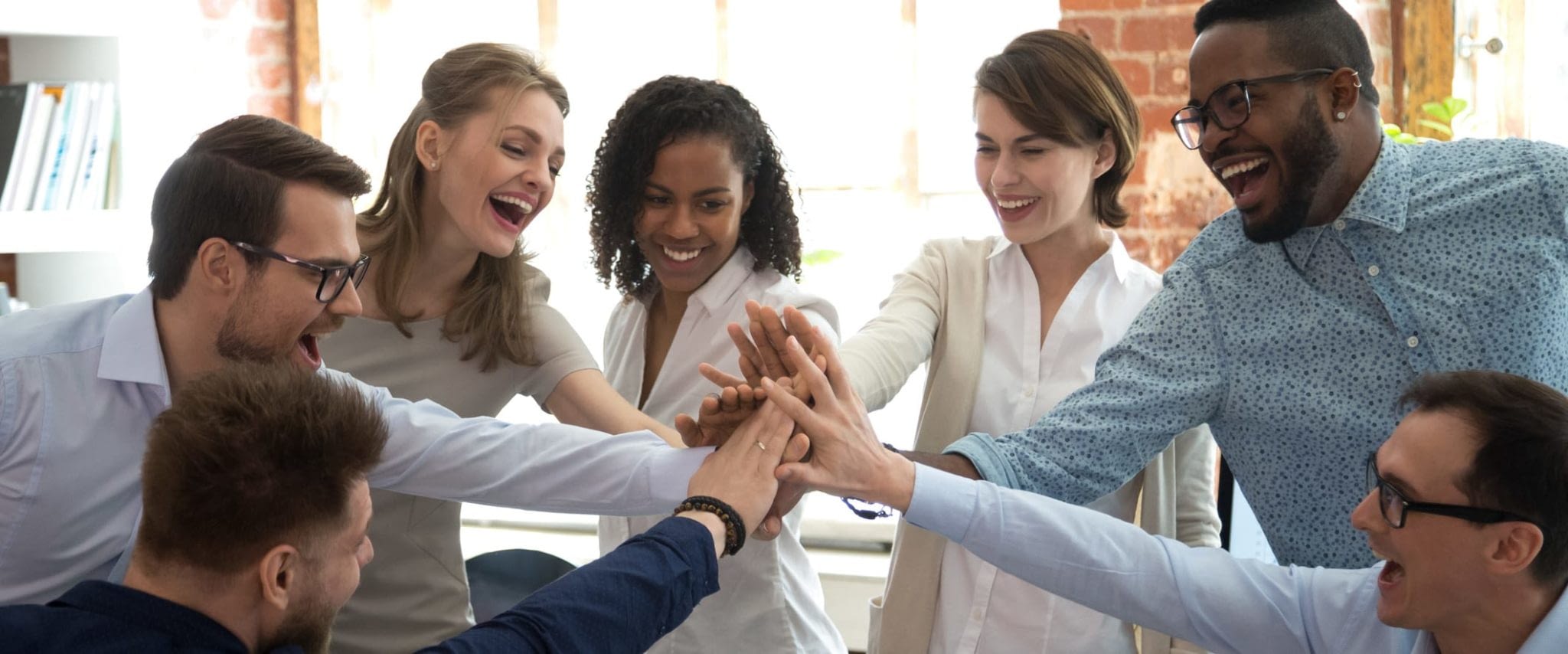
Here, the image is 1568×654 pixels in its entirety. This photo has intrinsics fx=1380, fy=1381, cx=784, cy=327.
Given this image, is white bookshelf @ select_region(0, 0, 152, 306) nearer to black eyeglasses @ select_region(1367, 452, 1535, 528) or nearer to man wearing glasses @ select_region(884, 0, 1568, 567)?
man wearing glasses @ select_region(884, 0, 1568, 567)

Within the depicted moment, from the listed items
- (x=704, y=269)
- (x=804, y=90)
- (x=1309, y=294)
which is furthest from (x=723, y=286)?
(x=804, y=90)

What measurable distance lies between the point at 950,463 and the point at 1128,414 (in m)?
0.25

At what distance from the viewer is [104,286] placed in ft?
12.0

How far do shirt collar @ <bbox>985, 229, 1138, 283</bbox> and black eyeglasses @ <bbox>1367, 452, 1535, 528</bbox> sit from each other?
650 millimetres

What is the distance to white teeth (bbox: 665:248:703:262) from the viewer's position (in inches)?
89.3

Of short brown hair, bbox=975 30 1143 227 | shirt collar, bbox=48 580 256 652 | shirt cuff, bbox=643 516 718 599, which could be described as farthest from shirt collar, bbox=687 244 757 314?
shirt collar, bbox=48 580 256 652

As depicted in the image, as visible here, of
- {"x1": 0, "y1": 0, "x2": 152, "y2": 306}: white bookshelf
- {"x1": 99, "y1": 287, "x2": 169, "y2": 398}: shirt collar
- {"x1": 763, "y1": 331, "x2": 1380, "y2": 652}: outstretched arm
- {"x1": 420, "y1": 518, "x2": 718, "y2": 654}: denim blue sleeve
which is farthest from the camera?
{"x1": 0, "y1": 0, "x2": 152, "y2": 306}: white bookshelf

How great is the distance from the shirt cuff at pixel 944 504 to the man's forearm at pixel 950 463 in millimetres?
113

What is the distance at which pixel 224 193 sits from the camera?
1686 mm

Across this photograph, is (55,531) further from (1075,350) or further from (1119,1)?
(1119,1)

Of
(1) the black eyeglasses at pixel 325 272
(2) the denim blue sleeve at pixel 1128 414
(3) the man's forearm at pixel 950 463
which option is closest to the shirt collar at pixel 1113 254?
(2) the denim blue sleeve at pixel 1128 414

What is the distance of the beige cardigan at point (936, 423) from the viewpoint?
212 cm

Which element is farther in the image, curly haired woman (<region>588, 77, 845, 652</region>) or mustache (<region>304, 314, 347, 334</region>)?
curly haired woman (<region>588, 77, 845, 652</region>)

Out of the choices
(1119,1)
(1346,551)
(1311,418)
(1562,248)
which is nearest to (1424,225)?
(1562,248)
